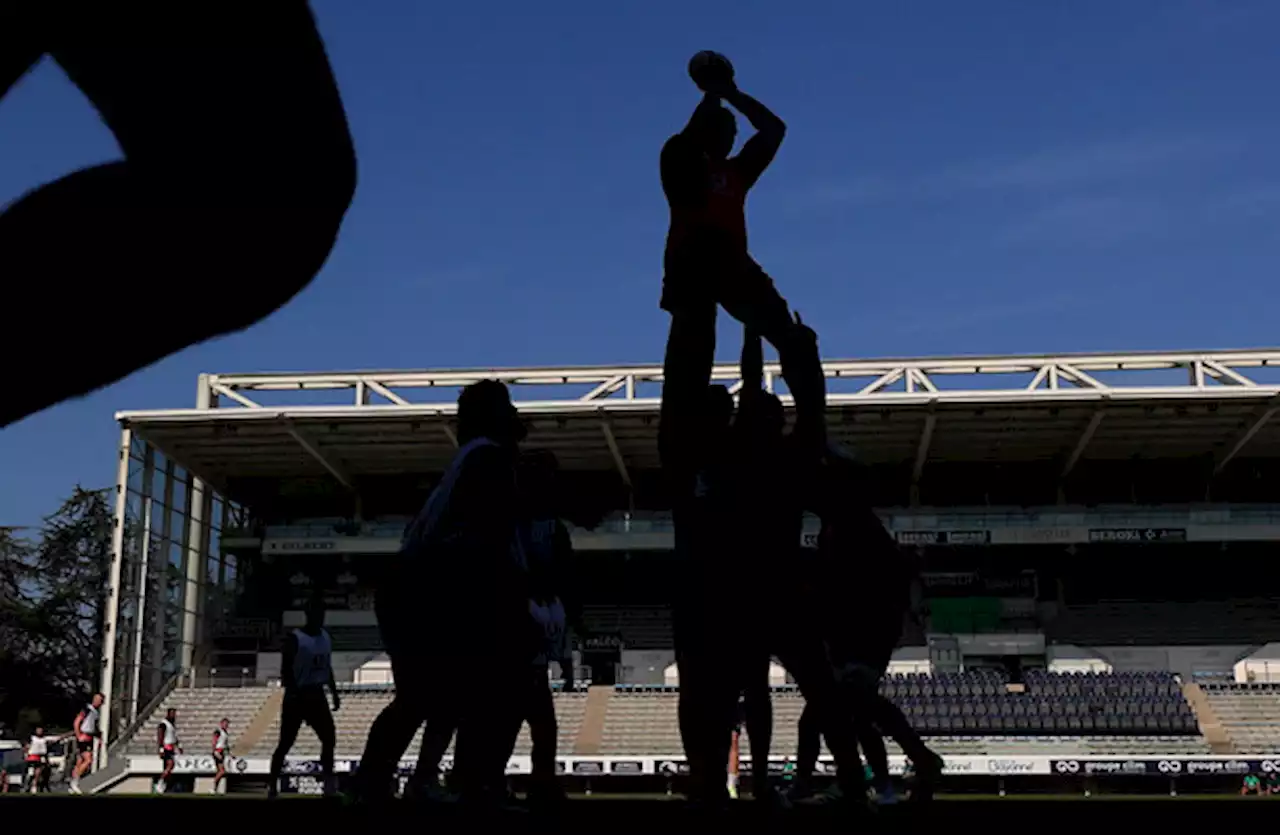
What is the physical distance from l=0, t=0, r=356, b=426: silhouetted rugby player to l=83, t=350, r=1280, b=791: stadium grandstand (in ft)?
102

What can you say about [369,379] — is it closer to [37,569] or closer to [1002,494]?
[1002,494]

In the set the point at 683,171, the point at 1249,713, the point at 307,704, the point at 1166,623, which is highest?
the point at 1166,623

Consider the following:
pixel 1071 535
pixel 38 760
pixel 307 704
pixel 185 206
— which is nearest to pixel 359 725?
pixel 38 760

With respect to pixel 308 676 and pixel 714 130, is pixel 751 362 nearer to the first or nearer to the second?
pixel 714 130

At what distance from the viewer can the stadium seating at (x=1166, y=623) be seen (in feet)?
131

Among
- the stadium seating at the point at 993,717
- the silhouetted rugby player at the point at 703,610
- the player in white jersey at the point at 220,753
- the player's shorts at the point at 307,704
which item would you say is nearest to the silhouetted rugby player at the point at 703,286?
the silhouetted rugby player at the point at 703,610

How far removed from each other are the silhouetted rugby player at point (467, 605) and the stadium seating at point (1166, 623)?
38354mm

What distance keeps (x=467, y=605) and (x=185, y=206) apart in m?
2.32

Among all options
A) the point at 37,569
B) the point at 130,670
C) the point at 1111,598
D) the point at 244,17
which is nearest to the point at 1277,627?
the point at 1111,598

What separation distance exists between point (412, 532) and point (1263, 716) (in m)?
34.4

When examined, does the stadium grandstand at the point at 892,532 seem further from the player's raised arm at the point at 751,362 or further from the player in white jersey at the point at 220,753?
the player's raised arm at the point at 751,362

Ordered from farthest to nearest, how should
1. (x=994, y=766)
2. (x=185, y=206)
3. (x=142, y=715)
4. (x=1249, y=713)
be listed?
1. (x=142, y=715)
2. (x=1249, y=713)
3. (x=994, y=766)
4. (x=185, y=206)

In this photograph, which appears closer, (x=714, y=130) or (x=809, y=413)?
(x=809, y=413)

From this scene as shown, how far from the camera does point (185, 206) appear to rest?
76.7 inches
